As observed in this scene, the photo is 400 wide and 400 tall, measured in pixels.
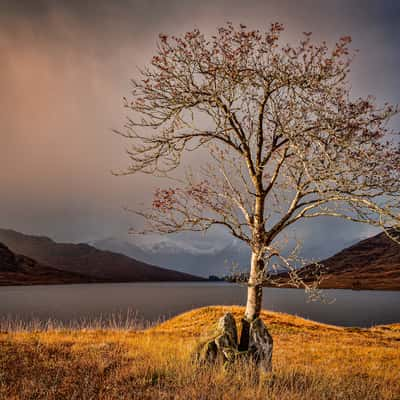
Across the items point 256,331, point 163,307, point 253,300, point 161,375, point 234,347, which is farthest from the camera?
point 163,307

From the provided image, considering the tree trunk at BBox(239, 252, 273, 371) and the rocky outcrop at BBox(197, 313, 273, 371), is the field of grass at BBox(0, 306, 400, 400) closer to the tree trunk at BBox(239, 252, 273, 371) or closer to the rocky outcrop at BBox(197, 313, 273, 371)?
the rocky outcrop at BBox(197, 313, 273, 371)

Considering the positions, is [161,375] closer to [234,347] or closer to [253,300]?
[234,347]

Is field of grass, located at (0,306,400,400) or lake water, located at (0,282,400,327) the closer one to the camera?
field of grass, located at (0,306,400,400)

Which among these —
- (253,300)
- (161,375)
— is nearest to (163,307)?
(253,300)

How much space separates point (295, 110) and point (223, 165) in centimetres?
306

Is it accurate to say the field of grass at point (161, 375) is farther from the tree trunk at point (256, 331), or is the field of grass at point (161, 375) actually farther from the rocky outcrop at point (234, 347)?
the tree trunk at point (256, 331)

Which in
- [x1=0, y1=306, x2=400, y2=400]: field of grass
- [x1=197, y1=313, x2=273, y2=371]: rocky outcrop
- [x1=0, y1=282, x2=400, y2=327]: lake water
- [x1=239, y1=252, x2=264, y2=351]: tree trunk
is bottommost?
[x1=0, y1=282, x2=400, y2=327]: lake water

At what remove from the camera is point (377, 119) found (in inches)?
421

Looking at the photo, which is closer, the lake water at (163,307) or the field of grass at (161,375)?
the field of grass at (161,375)

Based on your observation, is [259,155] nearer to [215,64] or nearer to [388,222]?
[215,64]

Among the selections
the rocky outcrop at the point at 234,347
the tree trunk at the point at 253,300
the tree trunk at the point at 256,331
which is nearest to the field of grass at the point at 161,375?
the rocky outcrop at the point at 234,347

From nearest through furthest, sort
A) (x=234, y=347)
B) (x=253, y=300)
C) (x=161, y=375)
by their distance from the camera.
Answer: (x=161, y=375)
(x=234, y=347)
(x=253, y=300)

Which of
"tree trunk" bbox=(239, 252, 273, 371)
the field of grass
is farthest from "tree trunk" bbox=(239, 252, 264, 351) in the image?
A: the field of grass

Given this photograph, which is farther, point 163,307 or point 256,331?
point 163,307
